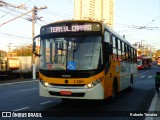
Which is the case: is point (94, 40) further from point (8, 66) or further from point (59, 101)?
point (8, 66)

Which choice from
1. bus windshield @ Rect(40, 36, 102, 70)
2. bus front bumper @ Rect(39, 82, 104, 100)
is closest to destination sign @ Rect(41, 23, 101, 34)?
bus windshield @ Rect(40, 36, 102, 70)

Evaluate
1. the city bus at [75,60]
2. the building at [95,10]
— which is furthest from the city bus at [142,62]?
the city bus at [75,60]

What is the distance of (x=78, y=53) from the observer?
1127 centimetres

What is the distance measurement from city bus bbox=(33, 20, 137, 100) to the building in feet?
79.7

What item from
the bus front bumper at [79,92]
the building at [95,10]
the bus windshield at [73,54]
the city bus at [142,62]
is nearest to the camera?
the bus front bumper at [79,92]

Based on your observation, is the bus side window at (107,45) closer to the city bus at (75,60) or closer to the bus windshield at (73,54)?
the city bus at (75,60)

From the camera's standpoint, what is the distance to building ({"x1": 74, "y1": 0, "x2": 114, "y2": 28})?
3867 cm

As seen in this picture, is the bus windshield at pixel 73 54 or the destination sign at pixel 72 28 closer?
the bus windshield at pixel 73 54

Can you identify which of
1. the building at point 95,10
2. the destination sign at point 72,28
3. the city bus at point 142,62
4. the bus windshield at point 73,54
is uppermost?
the building at point 95,10

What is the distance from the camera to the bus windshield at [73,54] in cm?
1120

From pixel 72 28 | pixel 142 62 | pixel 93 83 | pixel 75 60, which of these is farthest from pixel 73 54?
pixel 142 62

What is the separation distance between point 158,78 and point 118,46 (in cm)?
427

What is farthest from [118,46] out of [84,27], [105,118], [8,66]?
[8,66]

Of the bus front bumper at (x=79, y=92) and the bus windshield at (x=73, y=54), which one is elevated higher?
the bus windshield at (x=73, y=54)
